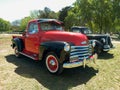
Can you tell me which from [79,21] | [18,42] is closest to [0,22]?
[79,21]

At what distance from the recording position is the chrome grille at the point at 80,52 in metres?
7.04

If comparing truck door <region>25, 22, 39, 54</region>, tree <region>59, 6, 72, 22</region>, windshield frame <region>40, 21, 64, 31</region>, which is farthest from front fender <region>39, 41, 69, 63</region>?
tree <region>59, 6, 72, 22</region>

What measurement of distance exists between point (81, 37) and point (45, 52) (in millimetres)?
1696

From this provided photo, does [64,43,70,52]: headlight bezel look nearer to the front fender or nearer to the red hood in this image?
the front fender

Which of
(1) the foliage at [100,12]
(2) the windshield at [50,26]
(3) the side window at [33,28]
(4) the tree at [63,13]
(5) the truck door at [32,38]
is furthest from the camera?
(4) the tree at [63,13]

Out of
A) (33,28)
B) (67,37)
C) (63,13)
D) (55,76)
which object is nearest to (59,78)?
(55,76)

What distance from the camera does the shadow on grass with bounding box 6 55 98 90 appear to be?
658cm

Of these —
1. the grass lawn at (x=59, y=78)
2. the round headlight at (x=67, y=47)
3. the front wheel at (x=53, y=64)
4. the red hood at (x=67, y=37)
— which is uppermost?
the red hood at (x=67, y=37)

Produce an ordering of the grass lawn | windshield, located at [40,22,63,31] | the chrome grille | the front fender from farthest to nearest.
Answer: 1. windshield, located at [40,22,63,31]
2. the chrome grille
3. the front fender
4. the grass lawn

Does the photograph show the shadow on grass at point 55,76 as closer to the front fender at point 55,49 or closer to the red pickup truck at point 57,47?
the red pickup truck at point 57,47

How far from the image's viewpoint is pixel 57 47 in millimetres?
7094

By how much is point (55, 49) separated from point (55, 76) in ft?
3.61

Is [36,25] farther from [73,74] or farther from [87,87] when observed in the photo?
[87,87]

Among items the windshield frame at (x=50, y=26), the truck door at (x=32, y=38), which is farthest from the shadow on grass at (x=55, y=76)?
the windshield frame at (x=50, y=26)
